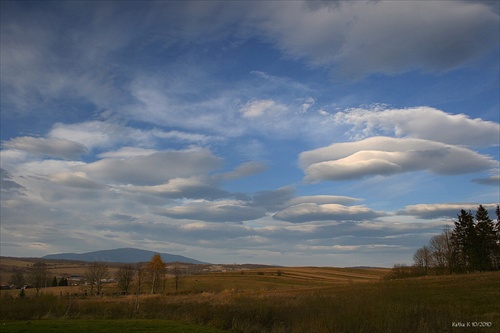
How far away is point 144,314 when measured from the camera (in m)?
40.5

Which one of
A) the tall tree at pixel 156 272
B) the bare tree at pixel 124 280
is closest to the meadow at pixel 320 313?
the bare tree at pixel 124 280

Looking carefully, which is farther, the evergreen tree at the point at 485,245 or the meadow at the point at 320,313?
the evergreen tree at the point at 485,245

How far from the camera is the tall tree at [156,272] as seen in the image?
96.9 metres

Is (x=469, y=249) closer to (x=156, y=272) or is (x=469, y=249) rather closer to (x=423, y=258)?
(x=423, y=258)

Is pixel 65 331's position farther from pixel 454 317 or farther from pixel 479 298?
pixel 479 298

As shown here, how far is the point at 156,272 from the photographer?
99.3 m

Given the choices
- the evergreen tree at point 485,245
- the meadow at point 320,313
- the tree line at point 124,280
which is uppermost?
the evergreen tree at point 485,245

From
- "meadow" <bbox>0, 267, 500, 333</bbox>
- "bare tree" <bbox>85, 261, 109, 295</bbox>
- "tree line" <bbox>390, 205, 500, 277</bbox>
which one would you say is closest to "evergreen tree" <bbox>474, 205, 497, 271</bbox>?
Result: "tree line" <bbox>390, 205, 500, 277</bbox>

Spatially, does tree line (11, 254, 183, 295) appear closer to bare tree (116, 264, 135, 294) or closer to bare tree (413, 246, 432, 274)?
bare tree (116, 264, 135, 294)

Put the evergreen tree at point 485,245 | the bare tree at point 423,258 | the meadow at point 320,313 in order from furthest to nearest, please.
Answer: the bare tree at point 423,258, the evergreen tree at point 485,245, the meadow at point 320,313

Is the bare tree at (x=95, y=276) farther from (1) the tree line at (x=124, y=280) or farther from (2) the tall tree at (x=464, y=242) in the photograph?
(2) the tall tree at (x=464, y=242)

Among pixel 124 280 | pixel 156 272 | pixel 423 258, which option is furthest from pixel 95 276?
pixel 423 258

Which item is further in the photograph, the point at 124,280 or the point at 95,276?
the point at 95,276

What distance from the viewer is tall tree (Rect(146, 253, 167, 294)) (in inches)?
3816
